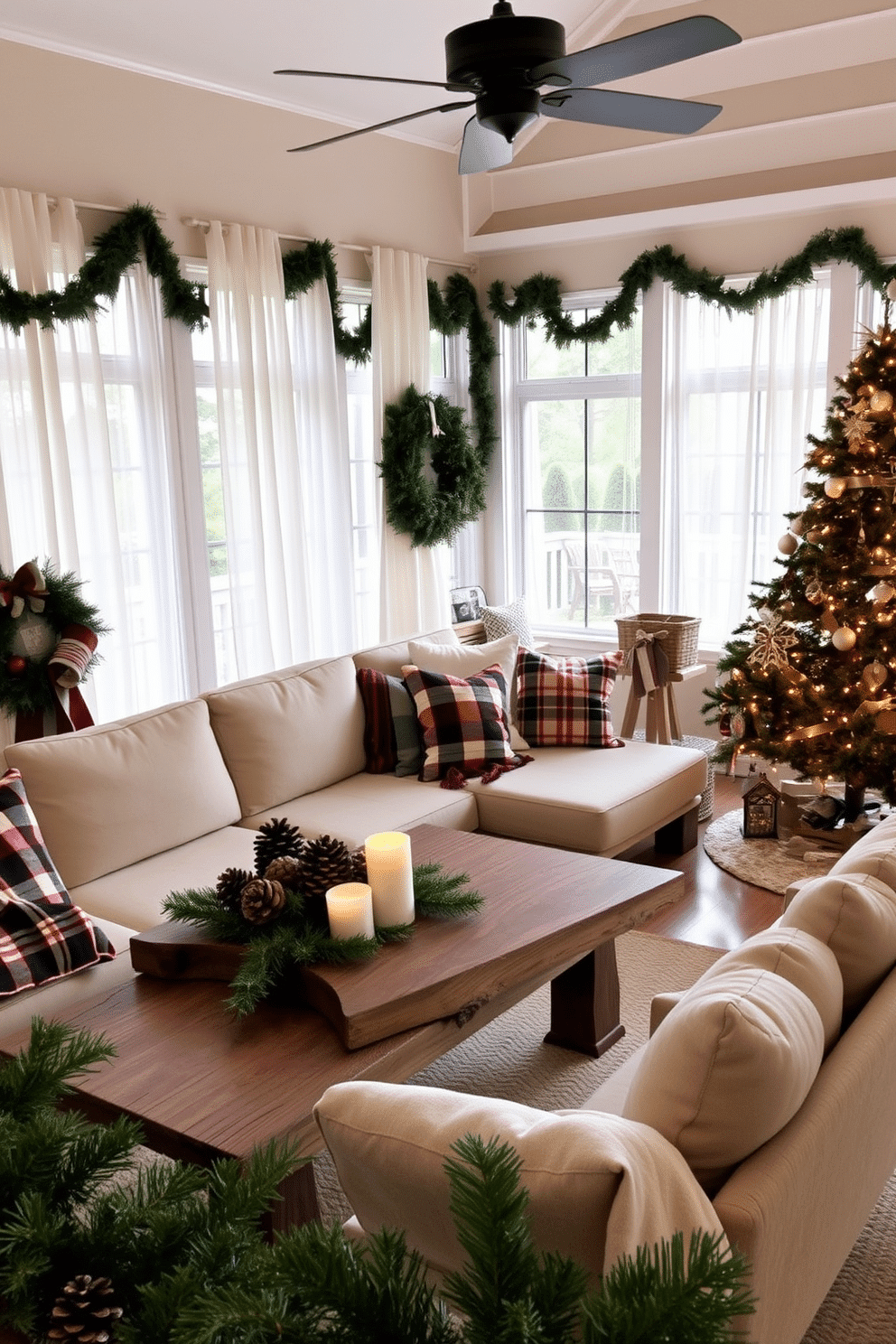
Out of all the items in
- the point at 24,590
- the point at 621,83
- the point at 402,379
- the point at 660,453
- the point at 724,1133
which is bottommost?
the point at 724,1133

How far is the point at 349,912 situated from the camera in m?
2.38

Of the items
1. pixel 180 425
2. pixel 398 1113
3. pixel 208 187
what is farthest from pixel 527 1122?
pixel 208 187

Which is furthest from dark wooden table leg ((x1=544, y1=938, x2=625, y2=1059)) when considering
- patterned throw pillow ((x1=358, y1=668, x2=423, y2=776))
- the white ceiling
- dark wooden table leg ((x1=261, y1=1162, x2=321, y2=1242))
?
the white ceiling

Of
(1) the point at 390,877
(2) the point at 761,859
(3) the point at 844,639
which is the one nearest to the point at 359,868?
(1) the point at 390,877

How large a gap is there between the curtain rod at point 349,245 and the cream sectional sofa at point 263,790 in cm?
198

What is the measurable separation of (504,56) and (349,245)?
3199mm

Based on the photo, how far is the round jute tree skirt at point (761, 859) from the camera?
429 cm

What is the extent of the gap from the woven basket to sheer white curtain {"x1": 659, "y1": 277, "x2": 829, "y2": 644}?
0.73 metres

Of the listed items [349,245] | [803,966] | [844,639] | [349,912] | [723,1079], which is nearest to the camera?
[723,1079]

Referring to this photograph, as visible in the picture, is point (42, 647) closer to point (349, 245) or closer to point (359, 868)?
point (359, 868)

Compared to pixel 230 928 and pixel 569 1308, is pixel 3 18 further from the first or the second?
pixel 569 1308

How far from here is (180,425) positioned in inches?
188

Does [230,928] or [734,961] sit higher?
[734,961]

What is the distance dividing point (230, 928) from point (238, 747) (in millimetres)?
1352
